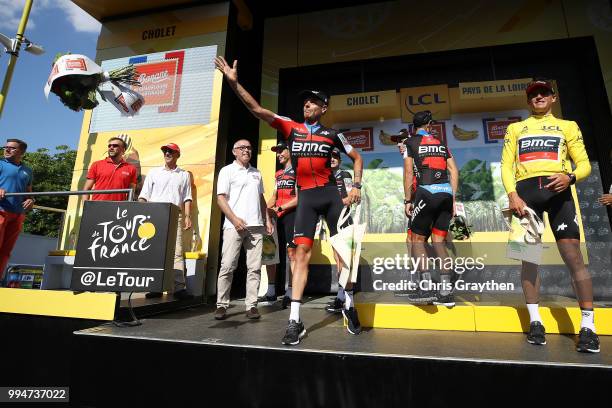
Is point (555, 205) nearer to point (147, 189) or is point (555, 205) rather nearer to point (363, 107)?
point (363, 107)

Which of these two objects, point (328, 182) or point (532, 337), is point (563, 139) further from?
point (328, 182)

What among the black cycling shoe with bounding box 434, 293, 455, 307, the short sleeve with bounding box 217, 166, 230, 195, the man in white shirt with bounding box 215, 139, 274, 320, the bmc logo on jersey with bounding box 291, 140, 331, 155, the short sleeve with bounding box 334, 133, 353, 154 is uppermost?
the short sleeve with bounding box 334, 133, 353, 154

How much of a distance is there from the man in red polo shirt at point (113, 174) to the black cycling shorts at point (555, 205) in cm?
444

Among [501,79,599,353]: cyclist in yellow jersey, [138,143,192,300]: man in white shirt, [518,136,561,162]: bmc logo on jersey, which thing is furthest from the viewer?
[138,143,192,300]: man in white shirt

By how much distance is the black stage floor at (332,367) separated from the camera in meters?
1.68

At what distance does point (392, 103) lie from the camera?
223 inches

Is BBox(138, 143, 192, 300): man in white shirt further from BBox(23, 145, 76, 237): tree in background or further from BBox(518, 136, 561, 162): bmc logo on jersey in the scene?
BBox(23, 145, 76, 237): tree in background

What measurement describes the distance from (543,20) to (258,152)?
17.3 ft

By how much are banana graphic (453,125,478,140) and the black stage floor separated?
3897mm

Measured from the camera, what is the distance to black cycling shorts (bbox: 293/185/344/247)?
2.58 m

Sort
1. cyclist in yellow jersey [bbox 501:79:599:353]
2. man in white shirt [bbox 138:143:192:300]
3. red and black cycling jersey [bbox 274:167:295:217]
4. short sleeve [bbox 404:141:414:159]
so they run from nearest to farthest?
cyclist in yellow jersey [bbox 501:79:599:353] < short sleeve [bbox 404:141:414:159] < man in white shirt [bbox 138:143:192:300] < red and black cycling jersey [bbox 274:167:295:217]

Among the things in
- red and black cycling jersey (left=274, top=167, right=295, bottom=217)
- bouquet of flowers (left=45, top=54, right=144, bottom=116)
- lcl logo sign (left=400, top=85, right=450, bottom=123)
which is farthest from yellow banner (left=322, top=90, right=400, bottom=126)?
bouquet of flowers (left=45, top=54, right=144, bottom=116)

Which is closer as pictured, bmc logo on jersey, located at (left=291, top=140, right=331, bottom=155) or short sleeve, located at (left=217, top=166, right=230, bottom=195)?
bmc logo on jersey, located at (left=291, top=140, right=331, bottom=155)

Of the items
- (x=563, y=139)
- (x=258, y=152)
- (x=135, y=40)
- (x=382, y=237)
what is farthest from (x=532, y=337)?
(x=135, y=40)
